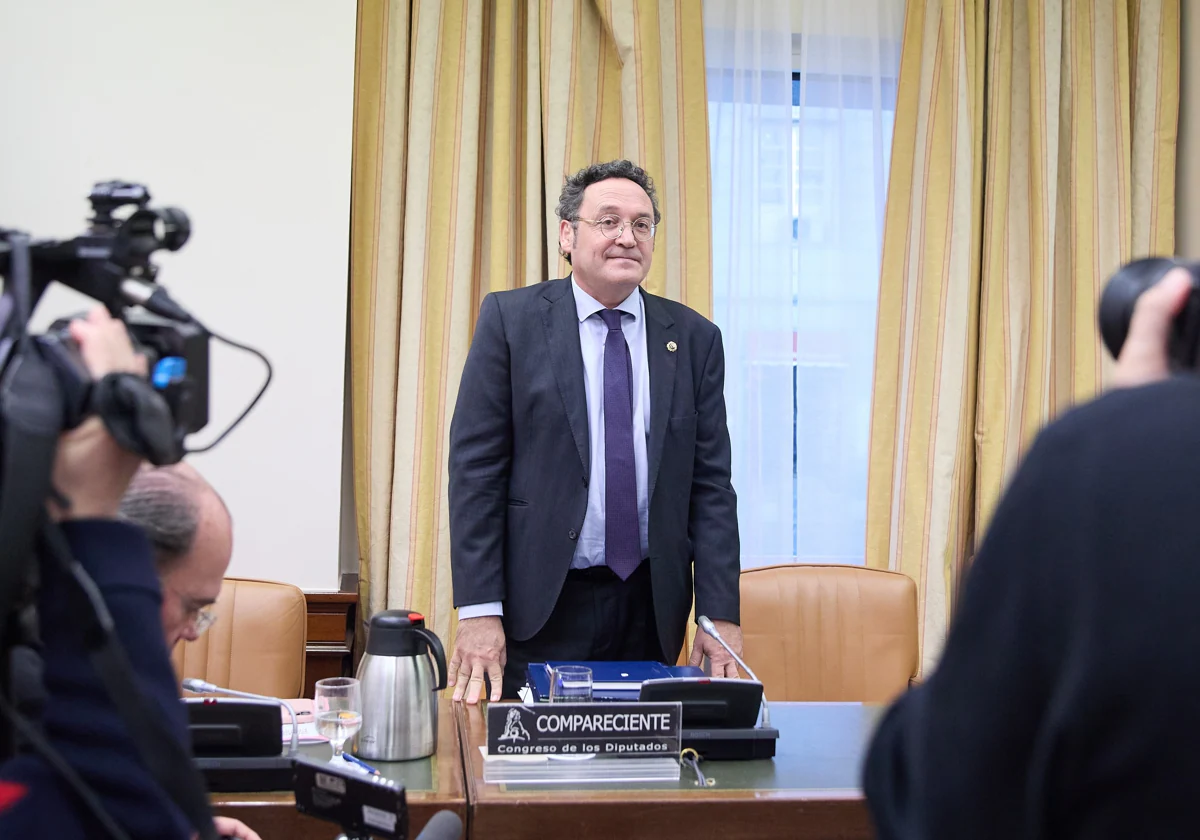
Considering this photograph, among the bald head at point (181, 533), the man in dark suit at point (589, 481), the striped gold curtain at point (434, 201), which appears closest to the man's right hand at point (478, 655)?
the man in dark suit at point (589, 481)

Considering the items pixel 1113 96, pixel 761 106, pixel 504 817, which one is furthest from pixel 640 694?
pixel 1113 96

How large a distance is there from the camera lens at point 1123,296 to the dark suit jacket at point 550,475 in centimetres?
161

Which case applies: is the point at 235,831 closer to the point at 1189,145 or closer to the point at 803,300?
the point at 803,300

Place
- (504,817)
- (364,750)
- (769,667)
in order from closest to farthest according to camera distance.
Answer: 1. (504,817)
2. (364,750)
3. (769,667)

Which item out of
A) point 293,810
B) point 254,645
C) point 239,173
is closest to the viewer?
point 293,810

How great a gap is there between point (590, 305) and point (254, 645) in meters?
1.01

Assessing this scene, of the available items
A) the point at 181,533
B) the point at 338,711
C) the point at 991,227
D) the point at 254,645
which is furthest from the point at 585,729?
the point at 991,227

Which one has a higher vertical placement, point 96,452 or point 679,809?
point 96,452

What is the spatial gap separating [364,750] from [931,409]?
237 centimetres

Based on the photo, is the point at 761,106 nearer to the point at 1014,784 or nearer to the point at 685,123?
the point at 685,123

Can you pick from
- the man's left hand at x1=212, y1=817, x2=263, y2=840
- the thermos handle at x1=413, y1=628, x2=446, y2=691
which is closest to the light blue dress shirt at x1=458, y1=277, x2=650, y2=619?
the thermos handle at x1=413, y1=628, x2=446, y2=691

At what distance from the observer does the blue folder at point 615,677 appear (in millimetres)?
1855

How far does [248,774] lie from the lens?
1.58m

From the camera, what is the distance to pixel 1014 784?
0.71 metres
